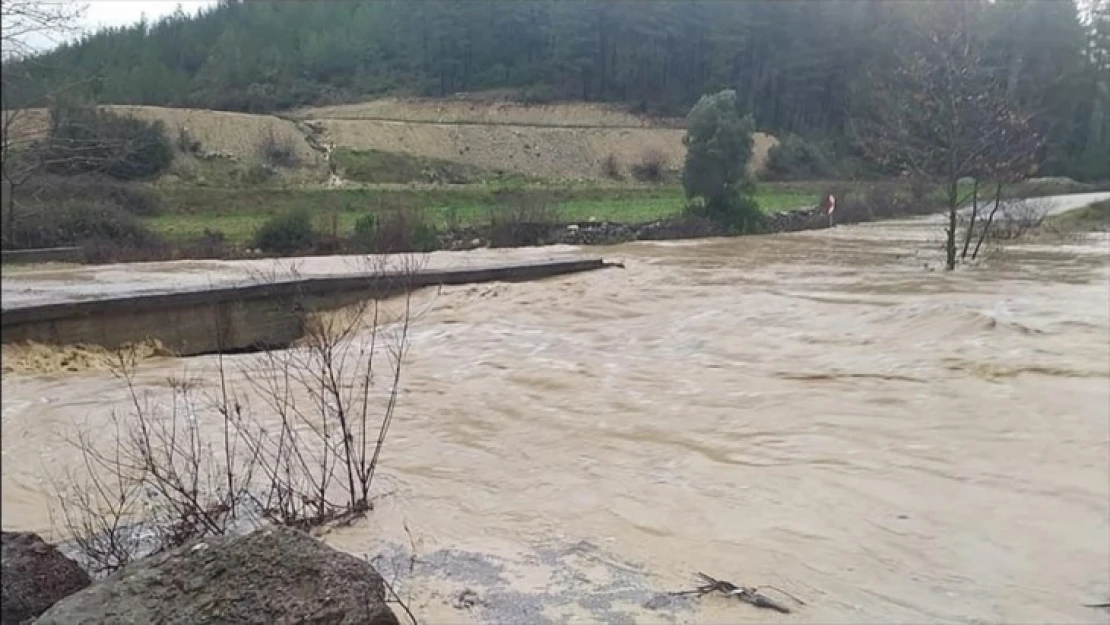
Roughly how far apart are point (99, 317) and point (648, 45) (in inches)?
402

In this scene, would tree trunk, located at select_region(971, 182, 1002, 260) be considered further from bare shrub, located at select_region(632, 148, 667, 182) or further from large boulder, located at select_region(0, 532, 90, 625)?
large boulder, located at select_region(0, 532, 90, 625)

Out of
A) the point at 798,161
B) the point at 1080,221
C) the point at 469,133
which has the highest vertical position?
the point at 469,133

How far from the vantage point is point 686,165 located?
24203 mm

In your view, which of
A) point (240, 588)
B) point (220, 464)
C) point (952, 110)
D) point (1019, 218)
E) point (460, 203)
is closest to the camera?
point (240, 588)

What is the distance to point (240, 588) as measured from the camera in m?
2.95

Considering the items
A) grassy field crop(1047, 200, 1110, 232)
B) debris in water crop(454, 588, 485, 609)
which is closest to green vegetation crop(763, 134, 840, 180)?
grassy field crop(1047, 200, 1110, 232)

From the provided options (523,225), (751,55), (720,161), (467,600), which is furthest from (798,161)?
(467,600)

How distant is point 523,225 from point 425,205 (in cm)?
517

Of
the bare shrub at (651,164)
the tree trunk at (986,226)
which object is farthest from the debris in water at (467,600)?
the bare shrub at (651,164)

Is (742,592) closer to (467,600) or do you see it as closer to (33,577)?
(467,600)

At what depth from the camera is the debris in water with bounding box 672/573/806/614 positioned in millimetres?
4511

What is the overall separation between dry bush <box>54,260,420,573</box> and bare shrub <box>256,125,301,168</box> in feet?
86.2

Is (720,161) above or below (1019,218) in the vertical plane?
above

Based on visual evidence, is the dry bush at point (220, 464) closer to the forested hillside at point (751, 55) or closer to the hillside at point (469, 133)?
the forested hillside at point (751, 55)
